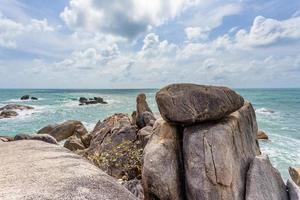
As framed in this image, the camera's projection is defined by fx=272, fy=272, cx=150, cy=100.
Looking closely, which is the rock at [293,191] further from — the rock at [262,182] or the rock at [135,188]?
the rock at [135,188]

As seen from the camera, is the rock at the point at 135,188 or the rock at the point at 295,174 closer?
the rock at the point at 135,188

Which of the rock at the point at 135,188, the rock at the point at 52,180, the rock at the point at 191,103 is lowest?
the rock at the point at 135,188

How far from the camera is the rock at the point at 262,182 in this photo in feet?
17.1

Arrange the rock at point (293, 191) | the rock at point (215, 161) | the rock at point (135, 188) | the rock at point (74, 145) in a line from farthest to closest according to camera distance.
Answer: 1. the rock at point (74, 145)
2. the rock at point (135, 188)
3. the rock at point (293, 191)
4. the rock at point (215, 161)

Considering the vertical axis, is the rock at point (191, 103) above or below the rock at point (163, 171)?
above

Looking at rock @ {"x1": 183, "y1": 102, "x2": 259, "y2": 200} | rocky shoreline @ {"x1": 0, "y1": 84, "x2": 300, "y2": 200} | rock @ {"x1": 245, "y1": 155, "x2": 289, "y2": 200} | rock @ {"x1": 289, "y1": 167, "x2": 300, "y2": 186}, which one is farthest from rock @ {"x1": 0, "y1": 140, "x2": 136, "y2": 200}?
rock @ {"x1": 289, "y1": 167, "x2": 300, "y2": 186}

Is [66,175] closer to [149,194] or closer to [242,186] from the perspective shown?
[149,194]

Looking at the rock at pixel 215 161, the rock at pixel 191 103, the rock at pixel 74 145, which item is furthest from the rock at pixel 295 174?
the rock at pixel 74 145

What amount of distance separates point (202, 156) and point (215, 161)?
26cm

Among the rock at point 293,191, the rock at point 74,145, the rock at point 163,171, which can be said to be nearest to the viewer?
the rock at point 163,171

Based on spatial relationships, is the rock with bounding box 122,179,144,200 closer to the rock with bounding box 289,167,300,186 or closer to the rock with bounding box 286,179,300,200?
the rock with bounding box 286,179,300,200

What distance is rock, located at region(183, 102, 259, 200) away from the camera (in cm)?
506

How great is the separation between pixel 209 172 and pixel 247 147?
1.41 meters

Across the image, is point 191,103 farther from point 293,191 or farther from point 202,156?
point 293,191
